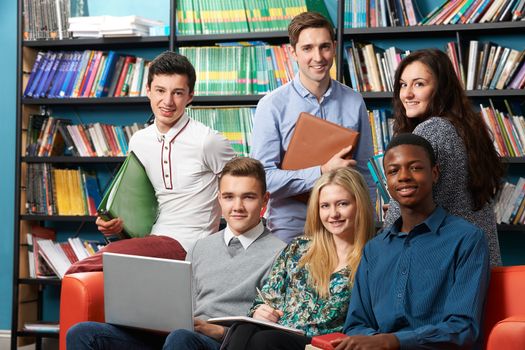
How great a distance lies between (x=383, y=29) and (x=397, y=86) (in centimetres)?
162

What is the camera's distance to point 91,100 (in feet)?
15.3

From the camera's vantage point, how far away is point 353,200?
262 cm

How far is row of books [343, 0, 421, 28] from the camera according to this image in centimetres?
417

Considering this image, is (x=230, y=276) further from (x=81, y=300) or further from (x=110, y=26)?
(x=110, y=26)

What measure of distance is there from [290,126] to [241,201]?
1.27ft

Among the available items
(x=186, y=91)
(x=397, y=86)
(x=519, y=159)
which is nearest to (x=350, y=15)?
(x=519, y=159)

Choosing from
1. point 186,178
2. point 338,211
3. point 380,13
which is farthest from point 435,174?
point 380,13

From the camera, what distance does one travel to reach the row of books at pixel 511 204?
400 centimetres

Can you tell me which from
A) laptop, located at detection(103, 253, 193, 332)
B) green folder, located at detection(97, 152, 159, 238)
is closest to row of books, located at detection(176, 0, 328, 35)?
green folder, located at detection(97, 152, 159, 238)

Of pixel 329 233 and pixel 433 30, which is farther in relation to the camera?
pixel 433 30

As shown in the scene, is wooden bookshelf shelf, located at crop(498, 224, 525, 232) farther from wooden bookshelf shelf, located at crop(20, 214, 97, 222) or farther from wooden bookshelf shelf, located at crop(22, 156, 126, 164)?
wooden bookshelf shelf, located at crop(20, 214, 97, 222)

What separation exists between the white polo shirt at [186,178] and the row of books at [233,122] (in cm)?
127

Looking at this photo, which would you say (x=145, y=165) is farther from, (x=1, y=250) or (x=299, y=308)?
(x=1, y=250)

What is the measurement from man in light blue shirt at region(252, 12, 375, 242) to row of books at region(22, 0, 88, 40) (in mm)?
2092
